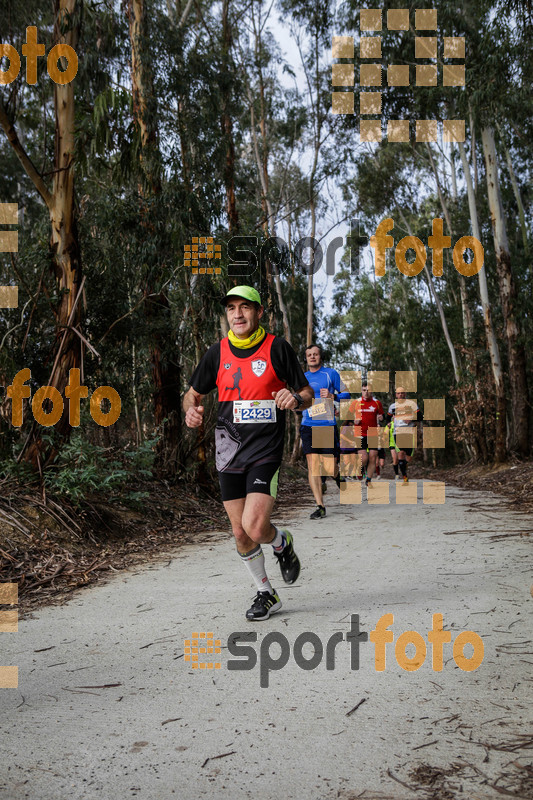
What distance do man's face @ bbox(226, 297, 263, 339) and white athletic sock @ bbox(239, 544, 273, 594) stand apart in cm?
138

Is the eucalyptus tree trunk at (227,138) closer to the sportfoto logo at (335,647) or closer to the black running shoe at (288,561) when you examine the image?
the black running shoe at (288,561)

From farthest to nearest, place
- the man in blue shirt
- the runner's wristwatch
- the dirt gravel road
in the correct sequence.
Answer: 1. the man in blue shirt
2. the runner's wristwatch
3. the dirt gravel road

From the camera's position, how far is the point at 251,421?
469 cm

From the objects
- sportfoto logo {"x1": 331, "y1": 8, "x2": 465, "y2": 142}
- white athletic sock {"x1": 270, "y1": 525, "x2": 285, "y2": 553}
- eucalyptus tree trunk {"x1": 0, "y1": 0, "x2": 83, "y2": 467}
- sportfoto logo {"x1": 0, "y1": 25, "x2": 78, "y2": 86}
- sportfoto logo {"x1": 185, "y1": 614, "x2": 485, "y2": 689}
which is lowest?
sportfoto logo {"x1": 185, "y1": 614, "x2": 485, "y2": 689}

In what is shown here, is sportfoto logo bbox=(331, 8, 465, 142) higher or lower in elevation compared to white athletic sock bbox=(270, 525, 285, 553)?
higher

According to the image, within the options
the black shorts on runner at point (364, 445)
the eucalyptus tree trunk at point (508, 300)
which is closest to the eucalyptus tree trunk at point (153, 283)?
the black shorts on runner at point (364, 445)

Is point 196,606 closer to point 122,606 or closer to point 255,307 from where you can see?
point 122,606

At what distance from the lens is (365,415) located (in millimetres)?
13773

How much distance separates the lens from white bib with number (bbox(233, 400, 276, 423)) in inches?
184

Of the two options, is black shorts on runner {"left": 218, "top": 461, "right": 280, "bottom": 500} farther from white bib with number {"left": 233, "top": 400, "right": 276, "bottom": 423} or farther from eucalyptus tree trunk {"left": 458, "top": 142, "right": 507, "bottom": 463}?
eucalyptus tree trunk {"left": 458, "top": 142, "right": 507, "bottom": 463}

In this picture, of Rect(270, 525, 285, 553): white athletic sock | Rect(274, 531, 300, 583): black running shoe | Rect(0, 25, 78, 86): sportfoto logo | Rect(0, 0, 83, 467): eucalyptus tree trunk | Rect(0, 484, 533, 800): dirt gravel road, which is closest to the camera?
Rect(0, 484, 533, 800): dirt gravel road

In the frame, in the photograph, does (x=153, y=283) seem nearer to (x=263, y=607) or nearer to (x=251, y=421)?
(x=251, y=421)

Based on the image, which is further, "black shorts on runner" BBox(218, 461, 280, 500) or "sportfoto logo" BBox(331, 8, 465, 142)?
"sportfoto logo" BBox(331, 8, 465, 142)

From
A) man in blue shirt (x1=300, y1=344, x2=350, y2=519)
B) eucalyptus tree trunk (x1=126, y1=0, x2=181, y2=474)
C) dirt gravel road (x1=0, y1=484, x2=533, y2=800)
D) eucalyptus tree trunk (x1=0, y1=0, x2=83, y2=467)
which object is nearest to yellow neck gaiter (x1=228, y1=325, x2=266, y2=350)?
dirt gravel road (x1=0, y1=484, x2=533, y2=800)
